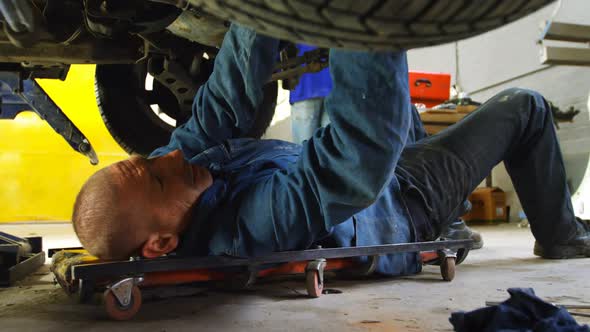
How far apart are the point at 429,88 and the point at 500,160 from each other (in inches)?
96.6

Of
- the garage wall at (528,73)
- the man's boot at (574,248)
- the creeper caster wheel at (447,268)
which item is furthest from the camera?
the garage wall at (528,73)

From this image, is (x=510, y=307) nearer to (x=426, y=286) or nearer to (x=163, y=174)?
(x=426, y=286)

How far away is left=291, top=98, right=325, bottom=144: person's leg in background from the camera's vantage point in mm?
3006

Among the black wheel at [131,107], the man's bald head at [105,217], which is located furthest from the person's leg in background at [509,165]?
the black wheel at [131,107]

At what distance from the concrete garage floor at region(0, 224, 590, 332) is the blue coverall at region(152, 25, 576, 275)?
0.12 meters

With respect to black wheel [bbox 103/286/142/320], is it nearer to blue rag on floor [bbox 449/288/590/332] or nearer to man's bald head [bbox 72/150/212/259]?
man's bald head [bbox 72/150/212/259]

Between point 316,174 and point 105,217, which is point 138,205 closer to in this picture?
point 105,217

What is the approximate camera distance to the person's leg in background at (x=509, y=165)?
1.46 meters

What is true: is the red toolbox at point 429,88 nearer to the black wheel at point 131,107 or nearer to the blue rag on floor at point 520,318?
the black wheel at point 131,107

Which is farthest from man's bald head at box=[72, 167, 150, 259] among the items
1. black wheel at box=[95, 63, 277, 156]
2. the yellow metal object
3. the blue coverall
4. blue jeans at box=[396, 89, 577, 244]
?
the yellow metal object

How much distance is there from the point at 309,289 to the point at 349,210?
0.96 feet

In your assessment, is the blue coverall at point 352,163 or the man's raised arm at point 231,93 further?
the man's raised arm at point 231,93

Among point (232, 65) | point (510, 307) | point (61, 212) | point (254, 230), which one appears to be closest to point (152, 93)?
Result: point (232, 65)

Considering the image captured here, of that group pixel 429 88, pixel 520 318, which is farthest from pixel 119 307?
pixel 429 88
